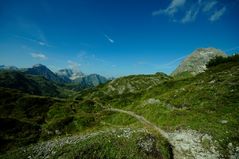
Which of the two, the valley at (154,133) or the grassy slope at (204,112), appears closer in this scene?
the valley at (154,133)

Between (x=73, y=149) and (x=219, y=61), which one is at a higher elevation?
(x=219, y=61)

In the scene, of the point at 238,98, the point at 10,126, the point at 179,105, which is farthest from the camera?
the point at 10,126

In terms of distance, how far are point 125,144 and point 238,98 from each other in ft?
112

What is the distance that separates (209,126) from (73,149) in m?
27.6

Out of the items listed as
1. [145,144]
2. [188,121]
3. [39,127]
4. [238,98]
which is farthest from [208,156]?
[39,127]

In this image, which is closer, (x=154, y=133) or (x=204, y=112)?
(x=154, y=133)

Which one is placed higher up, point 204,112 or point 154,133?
point 204,112

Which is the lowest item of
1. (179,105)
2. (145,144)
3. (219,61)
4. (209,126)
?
Result: (145,144)

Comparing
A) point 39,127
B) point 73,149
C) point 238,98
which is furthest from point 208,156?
point 39,127

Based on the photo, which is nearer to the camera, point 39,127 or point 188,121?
point 188,121

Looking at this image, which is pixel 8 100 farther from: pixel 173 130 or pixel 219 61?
pixel 219 61

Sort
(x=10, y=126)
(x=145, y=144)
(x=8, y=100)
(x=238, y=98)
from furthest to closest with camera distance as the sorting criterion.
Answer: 1. (x=8, y=100)
2. (x=10, y=126)
3. (x=238, y=98)
4. (x=145, y=144)

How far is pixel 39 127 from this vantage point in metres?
68.9

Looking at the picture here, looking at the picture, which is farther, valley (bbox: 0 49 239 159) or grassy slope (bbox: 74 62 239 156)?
grassy slope (bbox: 74 62 239 156)
